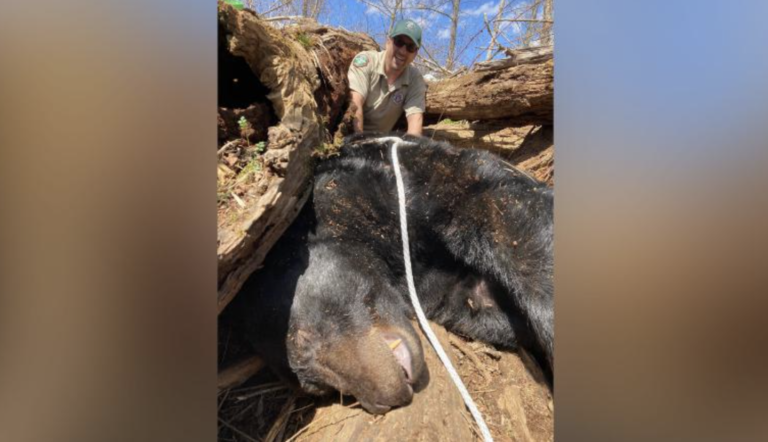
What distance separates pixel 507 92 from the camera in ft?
14.3

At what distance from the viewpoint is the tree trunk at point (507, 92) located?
4156 mm

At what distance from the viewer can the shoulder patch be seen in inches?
165

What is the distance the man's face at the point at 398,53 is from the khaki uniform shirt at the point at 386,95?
9 centimetres

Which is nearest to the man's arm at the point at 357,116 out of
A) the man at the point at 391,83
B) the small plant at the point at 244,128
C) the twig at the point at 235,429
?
the man at the point at 391,83

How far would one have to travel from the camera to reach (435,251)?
242cm

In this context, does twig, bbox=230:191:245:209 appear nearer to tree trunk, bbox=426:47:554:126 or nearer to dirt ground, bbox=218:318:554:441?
dirt ground, bbox=218:318:554:441

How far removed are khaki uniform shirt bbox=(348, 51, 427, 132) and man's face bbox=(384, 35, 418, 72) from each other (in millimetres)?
95

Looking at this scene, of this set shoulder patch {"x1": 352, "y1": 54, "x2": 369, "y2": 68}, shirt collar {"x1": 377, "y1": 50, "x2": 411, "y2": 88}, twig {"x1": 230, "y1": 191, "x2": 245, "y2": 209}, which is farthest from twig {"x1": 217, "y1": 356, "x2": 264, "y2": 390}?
shirt collar {"x1": 377, "y1": 50, "x2": 411, "y2": 88}

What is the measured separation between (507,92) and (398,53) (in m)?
1.26

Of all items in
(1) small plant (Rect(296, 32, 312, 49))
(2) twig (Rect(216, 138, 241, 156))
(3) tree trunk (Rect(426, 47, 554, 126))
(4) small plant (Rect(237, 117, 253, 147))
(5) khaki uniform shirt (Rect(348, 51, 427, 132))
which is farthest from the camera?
(5) khaki uniform shirt (Rect(348, 51, 427, 132))

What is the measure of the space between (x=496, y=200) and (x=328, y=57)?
1994 mm
